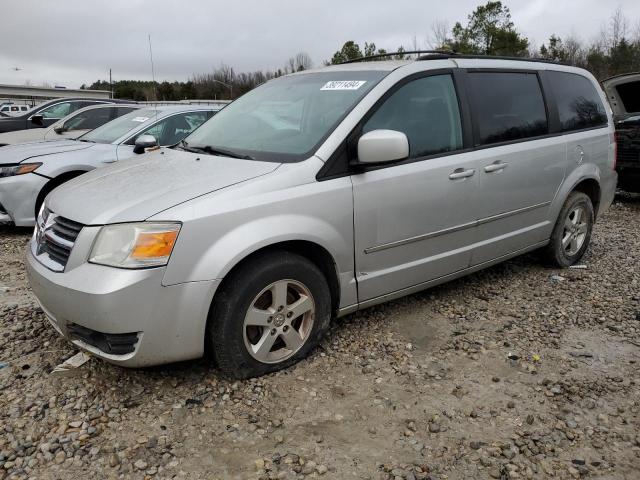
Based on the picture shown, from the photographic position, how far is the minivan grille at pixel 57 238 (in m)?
2.67

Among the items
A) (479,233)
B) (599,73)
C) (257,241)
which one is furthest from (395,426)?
(599,73)

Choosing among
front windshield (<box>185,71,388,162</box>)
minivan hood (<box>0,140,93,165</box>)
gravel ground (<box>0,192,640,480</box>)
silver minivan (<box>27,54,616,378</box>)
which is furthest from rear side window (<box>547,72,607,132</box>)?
minivan hood (<box>0,140,93,165</box>)

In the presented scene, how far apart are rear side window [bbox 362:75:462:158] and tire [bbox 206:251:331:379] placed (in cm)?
98

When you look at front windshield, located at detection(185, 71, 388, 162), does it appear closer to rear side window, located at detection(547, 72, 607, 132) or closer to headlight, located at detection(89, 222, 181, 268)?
headlight, located at detection(89, 222, 181, 268)

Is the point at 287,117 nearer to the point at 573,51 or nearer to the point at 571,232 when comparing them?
the point at 571,232

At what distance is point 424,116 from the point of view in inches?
137

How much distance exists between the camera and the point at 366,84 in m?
3.31

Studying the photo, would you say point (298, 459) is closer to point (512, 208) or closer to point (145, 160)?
point (145, 160)

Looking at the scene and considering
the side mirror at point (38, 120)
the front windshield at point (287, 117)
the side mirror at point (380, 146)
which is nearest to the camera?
the side mirror at point (380, 146)

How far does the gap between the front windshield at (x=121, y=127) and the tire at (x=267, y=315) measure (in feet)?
15.2

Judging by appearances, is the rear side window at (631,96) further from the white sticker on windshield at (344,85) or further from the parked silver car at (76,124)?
the parked silver car at (76,124)

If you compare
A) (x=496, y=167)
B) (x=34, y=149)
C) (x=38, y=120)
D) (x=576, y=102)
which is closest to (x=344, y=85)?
(x=496, y=167)

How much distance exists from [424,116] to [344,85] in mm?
563

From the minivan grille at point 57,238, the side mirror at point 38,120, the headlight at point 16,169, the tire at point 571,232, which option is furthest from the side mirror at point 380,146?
the side mirror at point 38,120
